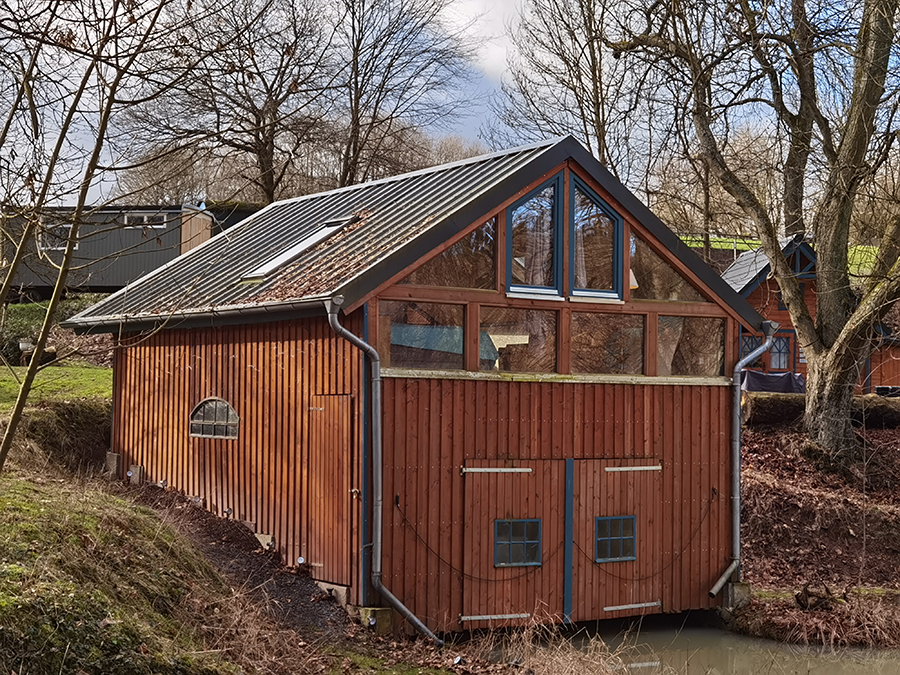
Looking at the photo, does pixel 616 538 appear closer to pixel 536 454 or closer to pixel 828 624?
pixel 536 454

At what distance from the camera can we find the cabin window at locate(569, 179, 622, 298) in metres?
14.1

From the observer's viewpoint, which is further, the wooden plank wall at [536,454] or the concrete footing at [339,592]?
the wooden plank wall at [536,454]

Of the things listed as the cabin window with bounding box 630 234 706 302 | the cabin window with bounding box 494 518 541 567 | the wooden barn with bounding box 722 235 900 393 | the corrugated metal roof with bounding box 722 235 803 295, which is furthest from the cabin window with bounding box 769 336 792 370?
the cabin window with bounding box 494 518 541 567

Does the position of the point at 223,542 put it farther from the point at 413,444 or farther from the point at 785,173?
the point at 785,173

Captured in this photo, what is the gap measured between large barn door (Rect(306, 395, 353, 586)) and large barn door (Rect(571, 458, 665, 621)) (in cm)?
325

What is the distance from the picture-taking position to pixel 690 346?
1505 centimetres

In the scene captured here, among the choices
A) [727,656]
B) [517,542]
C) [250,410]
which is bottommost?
[727,656]

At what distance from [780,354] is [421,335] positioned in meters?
24.9

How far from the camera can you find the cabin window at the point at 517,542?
528 inches

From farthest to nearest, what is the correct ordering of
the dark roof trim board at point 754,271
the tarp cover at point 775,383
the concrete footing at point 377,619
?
the dark roof trim board at point 754,271, the tarp cover at point 775,383, the concrete footing at point 377,619

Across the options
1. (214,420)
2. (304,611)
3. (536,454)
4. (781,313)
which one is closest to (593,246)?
(536,454)

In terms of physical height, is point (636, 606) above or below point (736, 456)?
below

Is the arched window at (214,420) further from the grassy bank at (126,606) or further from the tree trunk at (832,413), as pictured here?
the tree trunk at (832,413)

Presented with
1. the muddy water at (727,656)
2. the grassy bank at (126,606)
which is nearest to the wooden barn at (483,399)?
the muddy water at (727,656)
